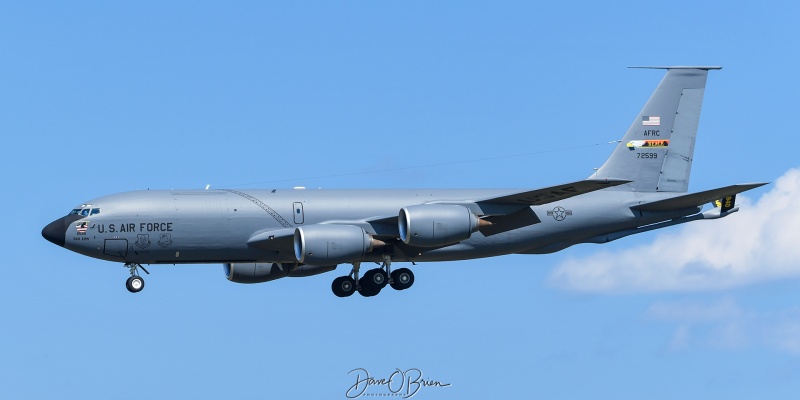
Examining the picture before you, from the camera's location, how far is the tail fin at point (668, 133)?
6041 centimetres

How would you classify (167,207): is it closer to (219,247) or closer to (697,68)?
(219,247)

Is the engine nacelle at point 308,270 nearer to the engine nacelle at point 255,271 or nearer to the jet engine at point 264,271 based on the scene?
the jet engine at point 264,271

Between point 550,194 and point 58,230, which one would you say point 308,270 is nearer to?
point 58,230

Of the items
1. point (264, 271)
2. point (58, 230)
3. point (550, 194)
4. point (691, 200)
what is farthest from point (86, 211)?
point (691, 200)

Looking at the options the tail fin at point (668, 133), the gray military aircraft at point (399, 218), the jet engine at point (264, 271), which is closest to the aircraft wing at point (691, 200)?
the gray military aircraft at point (399, 218)

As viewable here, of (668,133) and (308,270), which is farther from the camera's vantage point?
(308,270)

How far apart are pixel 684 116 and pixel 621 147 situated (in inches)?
117

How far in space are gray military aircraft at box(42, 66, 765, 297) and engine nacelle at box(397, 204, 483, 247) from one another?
0.05 metres

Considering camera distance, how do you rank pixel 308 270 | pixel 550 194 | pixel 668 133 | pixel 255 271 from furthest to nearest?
pixel 308 270
pixel 255 271
pixel 668 133
pixel 550 194

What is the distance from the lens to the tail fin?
60406 millimetres

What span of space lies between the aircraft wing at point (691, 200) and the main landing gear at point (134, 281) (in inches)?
796

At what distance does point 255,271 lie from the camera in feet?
202

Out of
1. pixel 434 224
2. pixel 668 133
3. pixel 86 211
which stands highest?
pixel 668 133

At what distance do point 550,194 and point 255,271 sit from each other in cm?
1422
